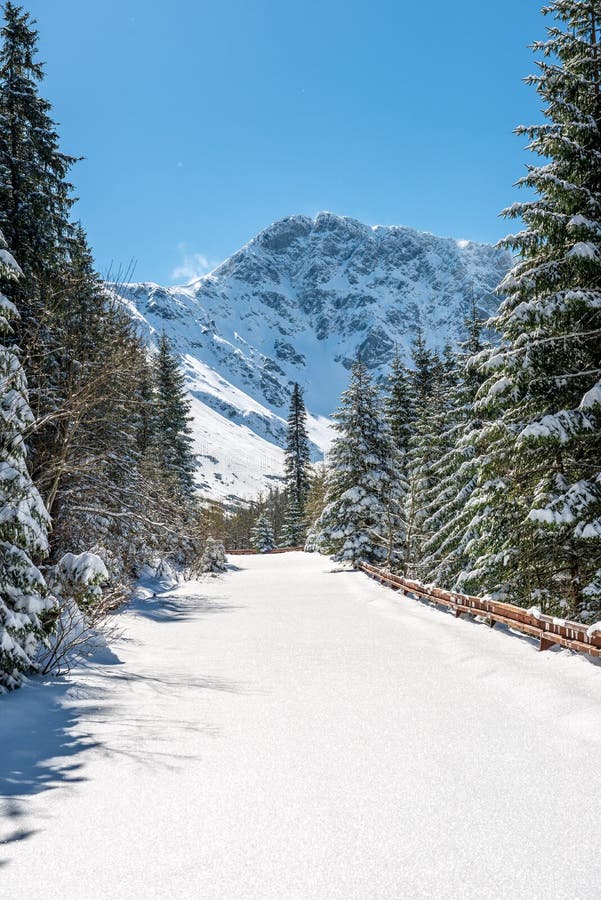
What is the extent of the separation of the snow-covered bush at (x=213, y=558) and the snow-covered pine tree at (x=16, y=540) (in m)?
21.8

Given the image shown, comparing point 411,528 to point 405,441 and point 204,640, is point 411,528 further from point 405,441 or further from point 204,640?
point 204,640

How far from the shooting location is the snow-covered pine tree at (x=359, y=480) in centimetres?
2880

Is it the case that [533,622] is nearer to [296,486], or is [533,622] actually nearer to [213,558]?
[213,558]

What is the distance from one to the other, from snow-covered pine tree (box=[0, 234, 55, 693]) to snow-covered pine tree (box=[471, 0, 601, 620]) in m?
7.91

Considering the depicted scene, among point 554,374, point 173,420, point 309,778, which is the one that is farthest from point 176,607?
point 173,420

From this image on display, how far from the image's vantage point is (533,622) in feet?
28.3

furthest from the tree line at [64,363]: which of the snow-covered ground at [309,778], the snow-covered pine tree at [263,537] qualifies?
the snow-covered pine tree at [263,537]

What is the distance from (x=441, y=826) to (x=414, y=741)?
162 cm

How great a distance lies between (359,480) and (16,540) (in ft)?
78.1

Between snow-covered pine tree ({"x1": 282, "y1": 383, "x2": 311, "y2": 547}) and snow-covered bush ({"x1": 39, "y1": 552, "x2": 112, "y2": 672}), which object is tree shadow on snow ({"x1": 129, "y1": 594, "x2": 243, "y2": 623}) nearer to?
snow-covered bush ({"x1": 39, "y1": 552, "x2": 112, "y2": 672})

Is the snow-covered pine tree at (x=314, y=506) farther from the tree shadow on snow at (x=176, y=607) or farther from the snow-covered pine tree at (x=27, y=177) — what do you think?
the snow-covered pine tree at (x=27, y=177)

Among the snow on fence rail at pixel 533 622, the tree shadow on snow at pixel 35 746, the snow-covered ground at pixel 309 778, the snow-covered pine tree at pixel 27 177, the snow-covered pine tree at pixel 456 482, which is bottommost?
the tree shadow on snow at pixel 35 746

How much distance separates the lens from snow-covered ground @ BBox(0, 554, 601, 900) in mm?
3123

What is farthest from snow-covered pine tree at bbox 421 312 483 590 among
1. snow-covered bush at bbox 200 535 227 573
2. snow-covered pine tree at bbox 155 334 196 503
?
snow-covered pine tree at bbox 155 334 196 503
